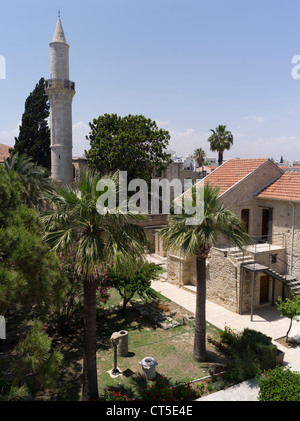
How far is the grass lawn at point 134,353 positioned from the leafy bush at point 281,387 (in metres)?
3.01

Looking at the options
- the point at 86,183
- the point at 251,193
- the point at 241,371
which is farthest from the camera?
the point at 251,193

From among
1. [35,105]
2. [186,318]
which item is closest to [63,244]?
[186,318]

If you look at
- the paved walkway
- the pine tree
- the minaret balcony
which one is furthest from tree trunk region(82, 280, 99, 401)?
the pine tree

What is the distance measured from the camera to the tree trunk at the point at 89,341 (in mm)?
9734

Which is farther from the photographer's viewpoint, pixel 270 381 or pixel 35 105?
pixel 35 105

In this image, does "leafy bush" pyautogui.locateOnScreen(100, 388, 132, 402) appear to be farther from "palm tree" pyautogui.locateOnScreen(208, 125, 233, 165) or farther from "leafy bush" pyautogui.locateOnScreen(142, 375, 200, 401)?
"palm tree" pyautogui.locateOnScreen(208, 125, 233, 165)

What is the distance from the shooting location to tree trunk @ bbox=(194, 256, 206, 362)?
499 inches

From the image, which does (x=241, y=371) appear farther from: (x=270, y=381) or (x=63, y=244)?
(x=63, y=244)

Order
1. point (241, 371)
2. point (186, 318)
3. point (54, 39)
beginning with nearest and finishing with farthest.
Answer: point (241, 371)
point (186, 318)
point (54, 39)

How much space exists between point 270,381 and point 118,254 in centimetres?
624

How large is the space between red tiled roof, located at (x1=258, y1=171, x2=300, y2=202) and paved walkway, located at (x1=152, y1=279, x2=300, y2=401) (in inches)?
273

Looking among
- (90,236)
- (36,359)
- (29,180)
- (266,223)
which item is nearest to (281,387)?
(36,359)

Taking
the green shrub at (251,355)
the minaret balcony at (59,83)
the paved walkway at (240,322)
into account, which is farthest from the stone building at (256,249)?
the minaret balcony at (59,83)

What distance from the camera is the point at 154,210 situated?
1389 inches
